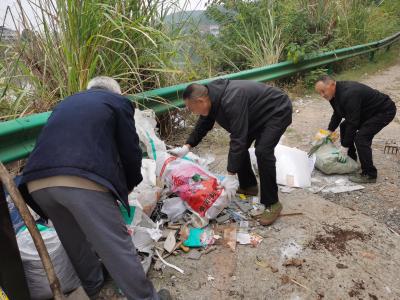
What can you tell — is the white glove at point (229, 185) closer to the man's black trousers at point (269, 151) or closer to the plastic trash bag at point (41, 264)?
the man's black trousers at point (269, 151)

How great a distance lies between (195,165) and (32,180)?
5.32 feet

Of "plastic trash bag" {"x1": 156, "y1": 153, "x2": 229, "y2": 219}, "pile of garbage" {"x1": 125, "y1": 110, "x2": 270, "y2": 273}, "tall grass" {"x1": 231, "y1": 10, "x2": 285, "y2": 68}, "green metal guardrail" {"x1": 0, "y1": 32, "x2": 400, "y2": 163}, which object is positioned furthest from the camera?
"tall grass" {"x1": 231, "y1": 10, "x2": 285, "y2": 68}

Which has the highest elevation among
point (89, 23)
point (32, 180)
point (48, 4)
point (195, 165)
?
point (48, 4)

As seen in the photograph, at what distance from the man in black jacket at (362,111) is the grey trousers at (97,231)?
111 inches

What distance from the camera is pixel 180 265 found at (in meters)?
2.57

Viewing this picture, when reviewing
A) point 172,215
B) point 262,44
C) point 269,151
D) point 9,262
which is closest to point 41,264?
point 9,262

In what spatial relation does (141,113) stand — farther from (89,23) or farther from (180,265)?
(180,265)

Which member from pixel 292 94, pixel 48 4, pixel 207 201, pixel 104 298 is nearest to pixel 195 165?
pixel 207 201

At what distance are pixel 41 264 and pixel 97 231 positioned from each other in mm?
562

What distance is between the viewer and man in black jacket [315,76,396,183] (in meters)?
3.71

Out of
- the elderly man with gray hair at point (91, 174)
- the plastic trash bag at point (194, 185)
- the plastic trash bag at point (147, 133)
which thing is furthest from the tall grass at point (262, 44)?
the elderly man with gray hair at point (91, 174)

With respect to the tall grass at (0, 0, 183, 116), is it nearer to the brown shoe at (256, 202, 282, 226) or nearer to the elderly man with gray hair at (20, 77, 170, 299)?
the elderly man with gray hair at (20, 77, 170, 299)

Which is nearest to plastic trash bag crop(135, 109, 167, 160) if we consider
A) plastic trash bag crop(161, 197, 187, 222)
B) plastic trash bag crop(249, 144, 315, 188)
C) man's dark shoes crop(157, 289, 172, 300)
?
plastic trash bag crop(161, 197, 187, 222)

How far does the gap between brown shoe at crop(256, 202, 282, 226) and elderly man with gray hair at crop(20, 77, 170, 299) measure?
1.28 m
